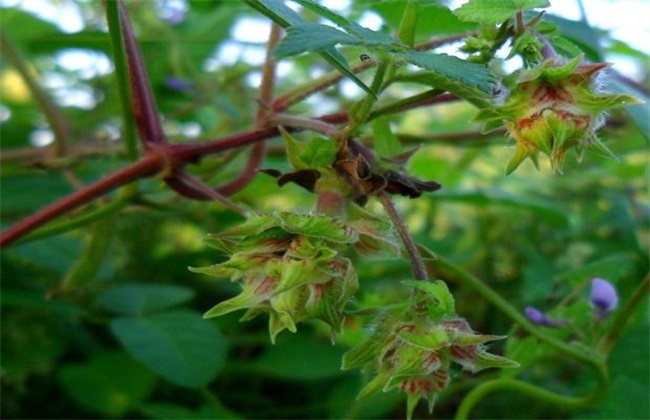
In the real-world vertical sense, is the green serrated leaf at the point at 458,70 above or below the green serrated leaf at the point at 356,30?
below

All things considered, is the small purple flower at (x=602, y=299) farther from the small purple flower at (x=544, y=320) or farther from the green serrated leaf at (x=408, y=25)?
the green serrated leaf at (x=408, y=25)

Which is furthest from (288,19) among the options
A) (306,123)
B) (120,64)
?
(120,64)

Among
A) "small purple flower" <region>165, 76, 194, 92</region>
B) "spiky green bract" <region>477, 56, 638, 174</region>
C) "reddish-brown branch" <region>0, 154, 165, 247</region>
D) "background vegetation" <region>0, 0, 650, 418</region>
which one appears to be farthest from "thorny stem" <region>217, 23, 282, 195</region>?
"small purple flower" <region>165, 76, 194, 92</region>

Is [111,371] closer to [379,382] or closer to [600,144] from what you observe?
[379,382]

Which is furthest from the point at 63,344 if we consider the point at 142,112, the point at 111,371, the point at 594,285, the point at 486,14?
the point at 486,14

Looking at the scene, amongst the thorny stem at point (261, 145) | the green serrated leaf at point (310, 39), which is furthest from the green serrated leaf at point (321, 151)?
the thorny stem at point (261, 145)

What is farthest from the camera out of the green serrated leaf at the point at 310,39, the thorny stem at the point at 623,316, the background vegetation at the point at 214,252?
the background vegetation at the point at 214,252
